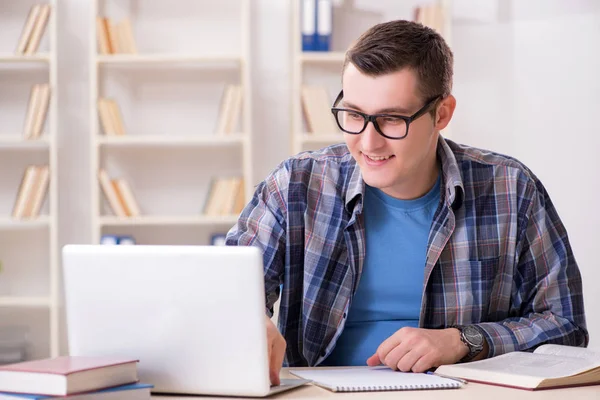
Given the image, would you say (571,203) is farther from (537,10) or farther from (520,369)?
(520,369)

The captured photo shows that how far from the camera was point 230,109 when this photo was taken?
3.87 meters

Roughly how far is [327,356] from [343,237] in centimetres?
25

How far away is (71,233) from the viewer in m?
4.11

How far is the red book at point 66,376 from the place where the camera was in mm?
993

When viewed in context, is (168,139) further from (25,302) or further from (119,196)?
(25,302)

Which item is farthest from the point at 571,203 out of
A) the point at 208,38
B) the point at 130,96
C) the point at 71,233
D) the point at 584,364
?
the point at 584,364

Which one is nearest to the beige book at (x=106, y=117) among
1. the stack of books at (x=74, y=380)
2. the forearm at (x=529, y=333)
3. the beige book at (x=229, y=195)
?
the beige book at (x=229, y=195)

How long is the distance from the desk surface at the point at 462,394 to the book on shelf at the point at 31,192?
9.67 ft

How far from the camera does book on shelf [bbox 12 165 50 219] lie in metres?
3.88

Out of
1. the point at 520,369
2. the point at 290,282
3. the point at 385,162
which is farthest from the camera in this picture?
the point at 290,282

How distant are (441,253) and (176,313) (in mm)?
732

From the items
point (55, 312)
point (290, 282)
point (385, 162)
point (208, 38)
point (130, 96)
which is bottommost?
point (55, 312)

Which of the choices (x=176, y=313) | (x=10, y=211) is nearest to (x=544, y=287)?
(x=176, y=313)

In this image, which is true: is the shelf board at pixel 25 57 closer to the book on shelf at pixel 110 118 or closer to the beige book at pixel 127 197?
the book on shelf at pixel 110 118
